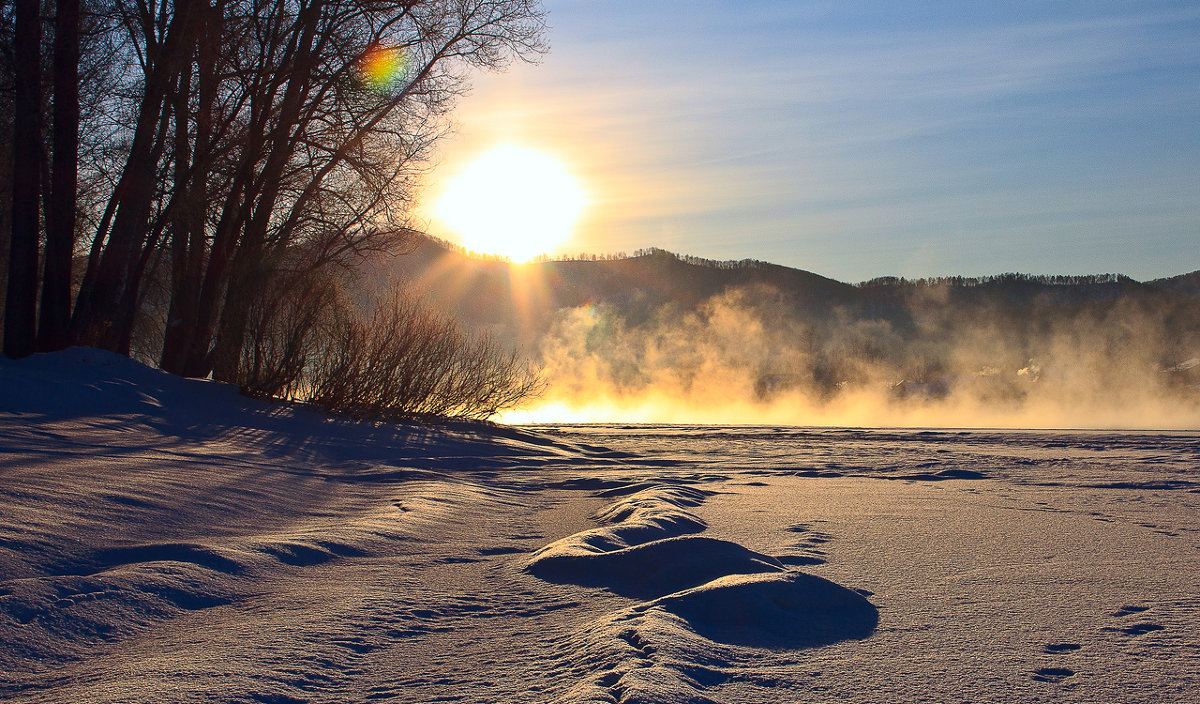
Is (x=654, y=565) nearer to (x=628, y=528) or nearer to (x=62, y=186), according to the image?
(x=628, y=528)

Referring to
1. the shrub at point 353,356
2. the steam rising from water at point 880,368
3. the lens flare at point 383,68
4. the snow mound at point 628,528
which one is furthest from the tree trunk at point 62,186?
the steam rising from water at point 880,368


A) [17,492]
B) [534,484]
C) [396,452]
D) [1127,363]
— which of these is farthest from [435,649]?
[1127,363]

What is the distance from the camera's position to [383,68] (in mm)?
12602

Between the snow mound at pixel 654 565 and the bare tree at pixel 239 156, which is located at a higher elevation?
the bare tree at pixel 239 156

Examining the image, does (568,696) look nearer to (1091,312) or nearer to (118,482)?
(118,482)

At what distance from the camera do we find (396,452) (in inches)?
348

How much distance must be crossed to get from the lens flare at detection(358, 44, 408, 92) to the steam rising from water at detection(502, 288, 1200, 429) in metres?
7.20

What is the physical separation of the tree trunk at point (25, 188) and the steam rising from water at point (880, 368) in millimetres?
9210

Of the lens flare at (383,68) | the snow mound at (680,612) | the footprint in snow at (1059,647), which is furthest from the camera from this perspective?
the lens flare at (383,68)

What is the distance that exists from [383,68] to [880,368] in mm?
50107

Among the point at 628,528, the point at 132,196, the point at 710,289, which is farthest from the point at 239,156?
the point at 710,289

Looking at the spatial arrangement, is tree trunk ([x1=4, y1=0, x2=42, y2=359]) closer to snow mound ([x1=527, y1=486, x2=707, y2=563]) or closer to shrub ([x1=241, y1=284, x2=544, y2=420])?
shrub ([x1=241, y1=284, x2=544, y2=420])

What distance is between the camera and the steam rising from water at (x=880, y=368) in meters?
30.7

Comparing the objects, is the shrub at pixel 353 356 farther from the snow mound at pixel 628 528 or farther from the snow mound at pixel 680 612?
the snow mound at pixel 680 612
